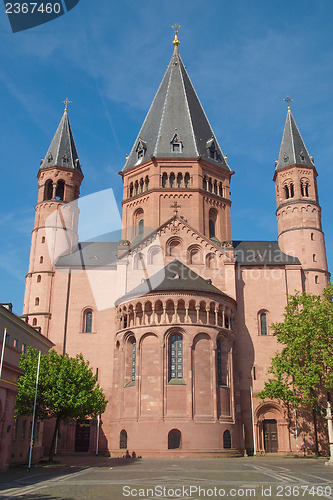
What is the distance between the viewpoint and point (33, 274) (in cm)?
5312

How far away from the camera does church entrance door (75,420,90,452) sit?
4622 cm

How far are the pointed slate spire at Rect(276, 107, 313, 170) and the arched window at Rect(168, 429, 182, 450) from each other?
1284 inches

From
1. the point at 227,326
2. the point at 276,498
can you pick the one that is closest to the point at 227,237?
the point at 227,326

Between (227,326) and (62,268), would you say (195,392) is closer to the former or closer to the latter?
(227,326)

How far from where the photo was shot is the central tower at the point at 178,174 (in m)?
55.1

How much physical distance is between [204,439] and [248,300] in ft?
52.1

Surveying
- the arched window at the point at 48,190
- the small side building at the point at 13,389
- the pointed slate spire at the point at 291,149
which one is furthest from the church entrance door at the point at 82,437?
the pointed slate spire at the point at 291,149

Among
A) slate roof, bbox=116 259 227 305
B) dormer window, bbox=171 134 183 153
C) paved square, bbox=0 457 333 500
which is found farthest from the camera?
dormer window, bbox=171 134 183 153

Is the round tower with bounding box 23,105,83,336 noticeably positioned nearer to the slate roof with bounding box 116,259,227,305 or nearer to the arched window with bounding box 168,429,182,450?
the slate roof with bounding box 116,259,227,305

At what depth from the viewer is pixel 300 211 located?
5409cm

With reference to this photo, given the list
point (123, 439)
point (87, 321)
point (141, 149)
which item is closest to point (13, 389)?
point (123, 439)

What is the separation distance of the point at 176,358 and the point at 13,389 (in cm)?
1706

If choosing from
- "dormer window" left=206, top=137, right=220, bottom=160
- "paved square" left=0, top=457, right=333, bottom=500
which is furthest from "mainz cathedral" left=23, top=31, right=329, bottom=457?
"paved square" left=0, top=457, right=333, bottom=500

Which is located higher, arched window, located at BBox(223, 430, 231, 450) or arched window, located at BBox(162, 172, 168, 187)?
arched window, located at BBox(162, 172, 168, 187)
